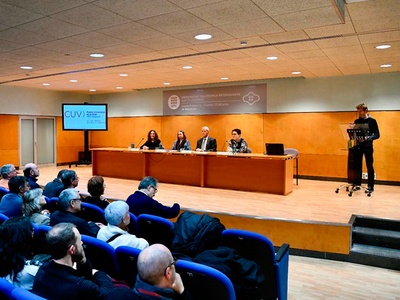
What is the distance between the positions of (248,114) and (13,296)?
8.78 metres

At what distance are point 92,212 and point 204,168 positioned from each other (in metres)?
4.27

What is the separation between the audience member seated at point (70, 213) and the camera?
298 centimetres

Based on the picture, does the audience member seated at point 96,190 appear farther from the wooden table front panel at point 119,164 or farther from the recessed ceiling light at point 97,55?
the wooden table front panel at point 119,164

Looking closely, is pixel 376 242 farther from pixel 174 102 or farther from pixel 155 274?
pixel 174 102

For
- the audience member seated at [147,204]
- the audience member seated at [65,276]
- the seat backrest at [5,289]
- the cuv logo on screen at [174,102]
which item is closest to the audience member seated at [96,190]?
the audience member seated at [147,204]

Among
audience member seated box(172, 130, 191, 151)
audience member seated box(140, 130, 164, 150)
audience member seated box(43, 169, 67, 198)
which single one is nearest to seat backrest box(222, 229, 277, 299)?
audience member seated box(43, 169, 67, 198)

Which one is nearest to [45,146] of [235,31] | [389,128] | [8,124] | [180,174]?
[8,124]

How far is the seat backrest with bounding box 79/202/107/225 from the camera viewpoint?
363 cm

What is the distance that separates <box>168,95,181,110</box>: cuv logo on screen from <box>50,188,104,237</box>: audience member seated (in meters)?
8.18

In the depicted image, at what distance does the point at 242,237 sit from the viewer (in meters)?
2.70

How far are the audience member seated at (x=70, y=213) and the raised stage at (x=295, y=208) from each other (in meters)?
2.47

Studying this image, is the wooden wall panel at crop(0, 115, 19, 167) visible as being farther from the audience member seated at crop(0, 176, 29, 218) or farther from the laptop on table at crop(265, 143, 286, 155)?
the laptop on table at crop(265, 143, 286, 155)

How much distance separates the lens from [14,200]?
3.74 meters

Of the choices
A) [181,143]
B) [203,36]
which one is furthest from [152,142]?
[203,36]
